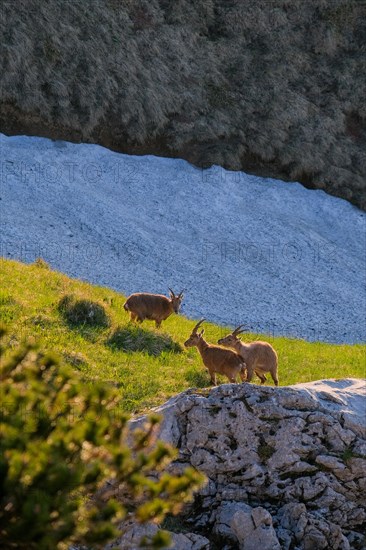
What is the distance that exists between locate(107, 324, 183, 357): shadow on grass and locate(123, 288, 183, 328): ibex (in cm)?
184

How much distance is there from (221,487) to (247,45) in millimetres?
42839

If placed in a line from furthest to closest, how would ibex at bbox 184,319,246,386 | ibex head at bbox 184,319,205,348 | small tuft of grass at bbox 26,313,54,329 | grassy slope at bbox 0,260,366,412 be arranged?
1. ibex head at bbox 184,319,205,348
2. small tuft of grass at bbox 26,313,54,329
3. ibex at bbox 184,319,246,386
4. grassy slope at bbox 0,260,366,412

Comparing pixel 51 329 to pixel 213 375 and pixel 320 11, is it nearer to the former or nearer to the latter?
pixel 213 375

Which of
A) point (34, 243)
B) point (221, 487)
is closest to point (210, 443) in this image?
point (221, 487)

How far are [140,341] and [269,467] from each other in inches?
285

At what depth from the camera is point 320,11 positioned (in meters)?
53.6

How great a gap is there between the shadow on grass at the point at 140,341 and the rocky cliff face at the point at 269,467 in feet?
18.9

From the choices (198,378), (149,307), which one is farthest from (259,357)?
(149,307)

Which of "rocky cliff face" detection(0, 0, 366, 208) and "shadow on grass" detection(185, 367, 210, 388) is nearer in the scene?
"shadow on grass" detection(185, 367, 210, 388)

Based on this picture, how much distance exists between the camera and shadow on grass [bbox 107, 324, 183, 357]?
17.5 meters

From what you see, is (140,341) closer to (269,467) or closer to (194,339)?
(194,339)

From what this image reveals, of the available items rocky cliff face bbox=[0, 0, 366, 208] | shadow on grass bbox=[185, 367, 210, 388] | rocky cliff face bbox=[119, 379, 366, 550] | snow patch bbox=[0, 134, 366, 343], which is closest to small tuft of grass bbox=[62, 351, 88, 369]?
shadow on grass bbox=[185, 367, 210, 388]

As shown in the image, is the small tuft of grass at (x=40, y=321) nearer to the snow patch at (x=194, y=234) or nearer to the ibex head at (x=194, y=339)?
the ibex head at (x=194, y=339)

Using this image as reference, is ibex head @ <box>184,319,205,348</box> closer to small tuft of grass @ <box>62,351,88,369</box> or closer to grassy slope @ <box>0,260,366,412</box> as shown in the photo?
grassy slope @ <box>0,260,366,412</box>
